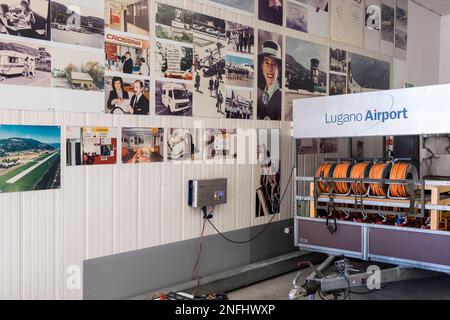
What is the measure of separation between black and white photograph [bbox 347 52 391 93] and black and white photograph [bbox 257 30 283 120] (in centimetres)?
182

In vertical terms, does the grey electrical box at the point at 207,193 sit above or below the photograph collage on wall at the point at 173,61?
below

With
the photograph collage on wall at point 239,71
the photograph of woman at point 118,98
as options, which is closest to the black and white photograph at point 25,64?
the photograph of woman at point 118,98

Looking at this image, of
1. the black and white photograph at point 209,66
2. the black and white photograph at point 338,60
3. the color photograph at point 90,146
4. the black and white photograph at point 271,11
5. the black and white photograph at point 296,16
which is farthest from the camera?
the black and white photograph at point 338,60

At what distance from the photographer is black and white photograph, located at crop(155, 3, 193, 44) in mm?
4420

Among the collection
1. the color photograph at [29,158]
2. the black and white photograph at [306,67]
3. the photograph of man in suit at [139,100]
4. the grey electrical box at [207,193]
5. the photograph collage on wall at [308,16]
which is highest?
the photograph collage on wall at [308,16]

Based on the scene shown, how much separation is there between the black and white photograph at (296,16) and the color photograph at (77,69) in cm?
297

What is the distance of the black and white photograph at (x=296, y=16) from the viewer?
5.96 metres

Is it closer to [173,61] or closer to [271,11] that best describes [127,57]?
[173,61]

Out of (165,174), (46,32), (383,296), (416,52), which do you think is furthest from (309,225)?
(416,52)

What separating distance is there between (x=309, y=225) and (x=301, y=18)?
9.37ft

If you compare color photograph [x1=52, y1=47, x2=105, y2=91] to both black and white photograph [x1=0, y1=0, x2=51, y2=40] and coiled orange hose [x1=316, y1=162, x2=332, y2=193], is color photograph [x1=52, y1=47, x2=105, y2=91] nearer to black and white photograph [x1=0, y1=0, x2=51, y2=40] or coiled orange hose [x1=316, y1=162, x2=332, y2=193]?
black and white photograph [x1=0, y1=0, x2=51, y2=40]

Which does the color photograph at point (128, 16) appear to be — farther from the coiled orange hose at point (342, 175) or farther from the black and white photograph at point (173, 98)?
the coiled orange hose at point (342, 175)

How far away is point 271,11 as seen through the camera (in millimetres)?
5695

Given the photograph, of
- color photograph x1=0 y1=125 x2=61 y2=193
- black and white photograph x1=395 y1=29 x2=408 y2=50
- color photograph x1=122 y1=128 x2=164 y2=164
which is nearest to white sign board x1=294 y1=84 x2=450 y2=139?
color photograph x1=122 y1=128 x2=164 y2=164
